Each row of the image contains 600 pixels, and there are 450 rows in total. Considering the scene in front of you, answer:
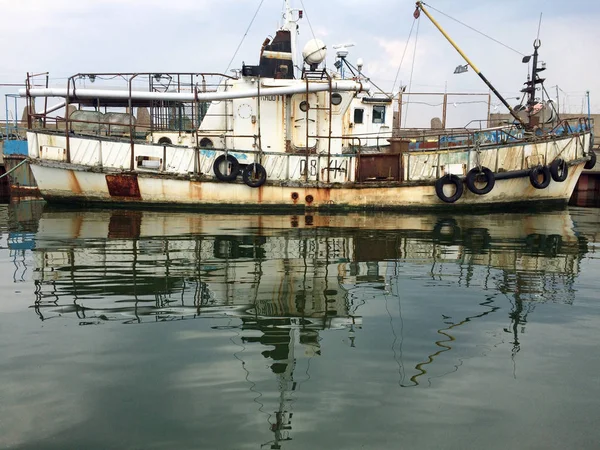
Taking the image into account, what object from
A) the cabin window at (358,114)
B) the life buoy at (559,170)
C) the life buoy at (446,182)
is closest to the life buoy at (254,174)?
the cabin window at (358,114)

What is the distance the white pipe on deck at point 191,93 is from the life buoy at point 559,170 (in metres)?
6.92

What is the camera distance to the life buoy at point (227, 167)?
1712 cm

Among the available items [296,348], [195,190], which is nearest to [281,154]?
[195,190]

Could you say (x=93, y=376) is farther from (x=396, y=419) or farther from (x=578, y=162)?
(x=578, y=162)

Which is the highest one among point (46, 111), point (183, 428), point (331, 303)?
point (46, 111)

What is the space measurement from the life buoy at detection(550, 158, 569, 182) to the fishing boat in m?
0.05

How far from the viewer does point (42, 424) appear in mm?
3578

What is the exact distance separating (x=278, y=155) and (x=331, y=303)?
11.5 meters

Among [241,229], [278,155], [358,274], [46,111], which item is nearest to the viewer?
[358,274]

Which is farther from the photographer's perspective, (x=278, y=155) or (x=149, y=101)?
(x=149, y=101)

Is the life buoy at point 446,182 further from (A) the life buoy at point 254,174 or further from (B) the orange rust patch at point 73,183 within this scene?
(B) the orange rust patch at point 73,183

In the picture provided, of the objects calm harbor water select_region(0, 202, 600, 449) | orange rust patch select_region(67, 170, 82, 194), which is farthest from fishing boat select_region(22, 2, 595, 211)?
calm harbor water select_region(0, 202, 600, 449)

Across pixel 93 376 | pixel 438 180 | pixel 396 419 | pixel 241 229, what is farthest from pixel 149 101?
pixel 396 419

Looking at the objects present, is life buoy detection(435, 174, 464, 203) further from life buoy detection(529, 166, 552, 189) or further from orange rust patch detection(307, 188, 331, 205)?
orange rust patch detection(307, 188, 331, 205)
